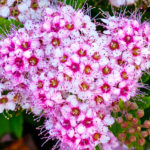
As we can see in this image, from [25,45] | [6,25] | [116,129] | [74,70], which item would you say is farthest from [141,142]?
[6,25]

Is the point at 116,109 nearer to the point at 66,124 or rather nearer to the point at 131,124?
the point at 131,124

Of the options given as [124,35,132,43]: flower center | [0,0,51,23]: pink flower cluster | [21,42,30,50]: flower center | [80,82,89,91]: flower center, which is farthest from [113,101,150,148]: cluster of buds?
[0,0,51,23]: pink flower cluster

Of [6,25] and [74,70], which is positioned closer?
[74,70]

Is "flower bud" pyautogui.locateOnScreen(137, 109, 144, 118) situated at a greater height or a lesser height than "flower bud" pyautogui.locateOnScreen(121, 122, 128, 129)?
greater

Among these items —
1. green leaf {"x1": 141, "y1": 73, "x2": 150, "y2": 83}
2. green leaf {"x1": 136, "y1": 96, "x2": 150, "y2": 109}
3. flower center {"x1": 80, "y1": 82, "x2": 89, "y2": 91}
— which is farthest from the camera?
green leaf {"x1": 141, "y1": 73, "x2": 150, "y2": 83}

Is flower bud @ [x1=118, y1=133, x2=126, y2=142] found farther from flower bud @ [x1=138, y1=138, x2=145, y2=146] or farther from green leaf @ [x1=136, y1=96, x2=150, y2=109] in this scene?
green leaf @ [x1=136, y1=96, x2=150, y2=109]

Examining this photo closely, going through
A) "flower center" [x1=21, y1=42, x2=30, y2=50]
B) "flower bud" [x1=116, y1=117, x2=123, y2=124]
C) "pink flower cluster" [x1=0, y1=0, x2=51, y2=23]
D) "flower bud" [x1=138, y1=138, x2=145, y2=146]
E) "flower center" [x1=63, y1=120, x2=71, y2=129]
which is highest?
"pink flower cluster" [x1=0, y1=0, x2=51, y2=23]

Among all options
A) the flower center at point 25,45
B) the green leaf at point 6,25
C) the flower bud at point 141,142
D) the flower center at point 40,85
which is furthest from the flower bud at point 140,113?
the green leaf at point 6,25
